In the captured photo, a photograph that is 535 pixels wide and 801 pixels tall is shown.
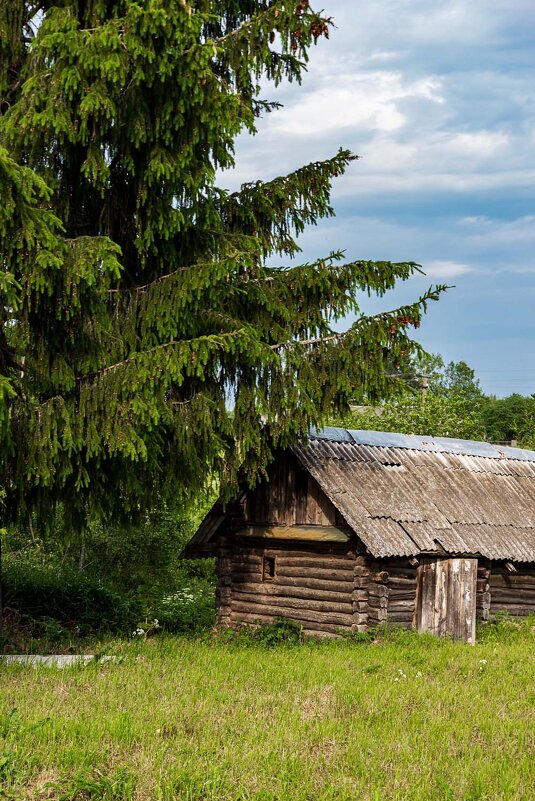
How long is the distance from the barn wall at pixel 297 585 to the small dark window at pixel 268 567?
7 centimetres

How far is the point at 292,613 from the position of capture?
19.7m

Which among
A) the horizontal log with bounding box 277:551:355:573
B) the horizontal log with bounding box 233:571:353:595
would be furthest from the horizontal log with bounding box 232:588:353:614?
the horizontal log with bounding box 277:551:355:573

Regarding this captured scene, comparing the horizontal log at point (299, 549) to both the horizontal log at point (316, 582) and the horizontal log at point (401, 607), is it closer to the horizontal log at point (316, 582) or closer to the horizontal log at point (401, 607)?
the horizontal log at point (316, 582)

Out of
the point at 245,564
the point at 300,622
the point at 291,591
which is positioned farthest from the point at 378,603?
the point at 245,564

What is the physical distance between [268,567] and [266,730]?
35.5 ft

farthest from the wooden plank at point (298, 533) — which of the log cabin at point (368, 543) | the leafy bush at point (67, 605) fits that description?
the leafy bush at point (67, 605)

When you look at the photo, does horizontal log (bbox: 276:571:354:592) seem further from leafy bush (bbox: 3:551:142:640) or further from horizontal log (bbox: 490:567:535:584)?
horizontal log (bbox: 490:567:535:584)

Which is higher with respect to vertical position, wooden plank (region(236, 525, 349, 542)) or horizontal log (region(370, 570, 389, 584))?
wooden plank (region(236, 525, 349, 542))

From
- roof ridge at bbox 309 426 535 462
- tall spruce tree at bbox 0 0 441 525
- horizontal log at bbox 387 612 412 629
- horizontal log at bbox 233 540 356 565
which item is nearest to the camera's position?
tall spruce tree at bbox 0 0 441 525

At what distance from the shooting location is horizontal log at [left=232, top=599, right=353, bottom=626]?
61.3 ft

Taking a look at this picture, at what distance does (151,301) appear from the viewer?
48.5 feet

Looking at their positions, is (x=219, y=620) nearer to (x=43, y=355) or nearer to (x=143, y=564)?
(x=143, y=564)

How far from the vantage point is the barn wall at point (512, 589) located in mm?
20984

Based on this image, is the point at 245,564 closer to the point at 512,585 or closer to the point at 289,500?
the point at 289,500
